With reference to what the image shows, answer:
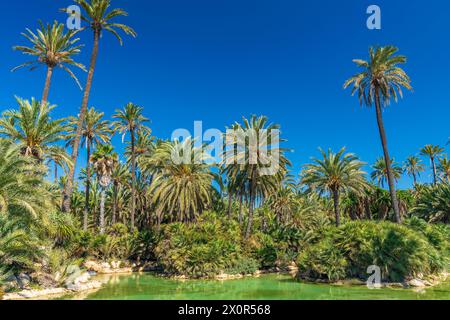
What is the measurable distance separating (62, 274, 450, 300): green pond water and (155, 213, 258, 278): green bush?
7.31 ft

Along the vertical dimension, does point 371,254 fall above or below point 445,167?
below

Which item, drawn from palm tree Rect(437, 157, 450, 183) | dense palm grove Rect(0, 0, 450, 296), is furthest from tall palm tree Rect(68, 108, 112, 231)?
palm tree Rect(437, 157, 450, 183)

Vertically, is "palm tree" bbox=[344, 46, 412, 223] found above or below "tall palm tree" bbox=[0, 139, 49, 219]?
above

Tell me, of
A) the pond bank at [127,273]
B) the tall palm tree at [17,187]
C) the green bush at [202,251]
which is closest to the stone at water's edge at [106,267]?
the pond bank at [127,273]

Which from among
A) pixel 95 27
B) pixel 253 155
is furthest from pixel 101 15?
pixel 253 155

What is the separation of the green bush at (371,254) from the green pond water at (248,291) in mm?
1566

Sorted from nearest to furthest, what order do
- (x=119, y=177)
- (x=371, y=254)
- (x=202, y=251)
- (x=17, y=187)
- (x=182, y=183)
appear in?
1. (x=17, y=187)
2. (x=371, y=254)
3. (x=202, y=251)
4. (x=182, y=183)
5. (x=119, y=177)

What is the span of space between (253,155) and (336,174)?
25.5 feet

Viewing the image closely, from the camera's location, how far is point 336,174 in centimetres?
3191

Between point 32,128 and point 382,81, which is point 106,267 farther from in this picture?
point 382,81

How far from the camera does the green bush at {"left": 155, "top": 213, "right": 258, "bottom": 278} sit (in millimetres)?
27719

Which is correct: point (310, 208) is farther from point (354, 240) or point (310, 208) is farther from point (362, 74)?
point (354, 240)

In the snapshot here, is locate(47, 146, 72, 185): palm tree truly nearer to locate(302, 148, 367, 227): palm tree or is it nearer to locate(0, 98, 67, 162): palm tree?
locate(0, 98, 67, 162): palm tree
